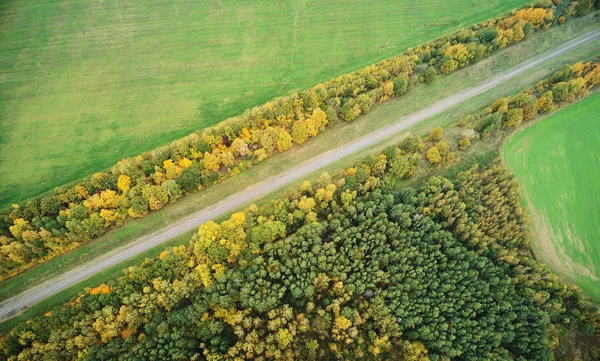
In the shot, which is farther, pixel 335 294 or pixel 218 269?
pixel 218 269

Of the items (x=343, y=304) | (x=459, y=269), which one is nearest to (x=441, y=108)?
(x=459, y=269)

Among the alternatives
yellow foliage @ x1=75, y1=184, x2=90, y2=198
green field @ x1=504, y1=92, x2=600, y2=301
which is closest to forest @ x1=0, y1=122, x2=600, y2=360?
green field @ x1=504, y1=92, x2=600, y2=301

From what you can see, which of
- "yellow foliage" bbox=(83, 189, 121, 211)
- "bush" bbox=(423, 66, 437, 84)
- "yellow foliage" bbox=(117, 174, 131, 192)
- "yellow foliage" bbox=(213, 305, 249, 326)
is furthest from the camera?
"bush" bbox=(423, 66, 437, 84)

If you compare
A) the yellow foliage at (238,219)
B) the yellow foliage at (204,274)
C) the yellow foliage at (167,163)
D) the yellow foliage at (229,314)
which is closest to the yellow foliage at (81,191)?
the yellow foliage at (167,163)

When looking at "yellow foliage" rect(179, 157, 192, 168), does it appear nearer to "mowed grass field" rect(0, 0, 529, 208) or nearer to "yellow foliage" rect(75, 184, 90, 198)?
"mowed grass field" rect(0, 0, 529, 208)

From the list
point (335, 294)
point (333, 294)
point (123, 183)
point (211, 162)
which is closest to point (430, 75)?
point (211, 162)

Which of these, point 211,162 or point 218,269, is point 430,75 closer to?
point 211,162

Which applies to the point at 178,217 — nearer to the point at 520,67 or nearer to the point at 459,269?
the point at 459,269
